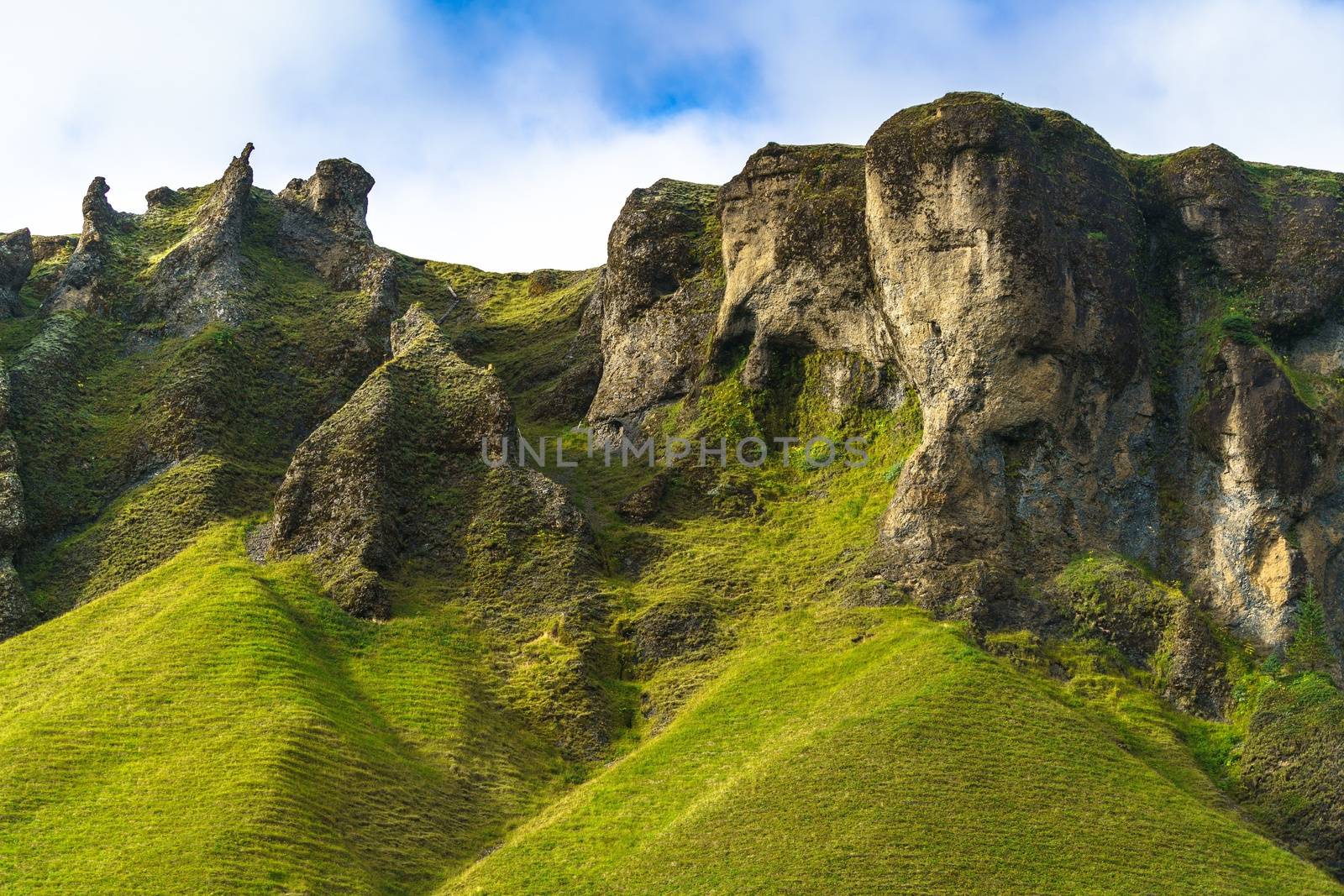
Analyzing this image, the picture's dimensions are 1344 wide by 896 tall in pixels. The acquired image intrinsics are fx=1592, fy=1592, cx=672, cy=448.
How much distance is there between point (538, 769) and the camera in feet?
159

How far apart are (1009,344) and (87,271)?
44.5 metres

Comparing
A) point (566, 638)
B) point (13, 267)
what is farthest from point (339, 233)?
point (566, 638)

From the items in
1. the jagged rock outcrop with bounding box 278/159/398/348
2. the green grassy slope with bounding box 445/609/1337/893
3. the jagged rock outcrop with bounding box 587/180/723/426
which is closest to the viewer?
the green grassy slope with bounding box 445/609/1337/893

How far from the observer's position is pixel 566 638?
2095 inches

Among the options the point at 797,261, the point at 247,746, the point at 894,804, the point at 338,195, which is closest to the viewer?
the point at 894,804

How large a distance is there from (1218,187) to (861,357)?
1512 centimetres

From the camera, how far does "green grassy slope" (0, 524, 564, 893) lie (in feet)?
133

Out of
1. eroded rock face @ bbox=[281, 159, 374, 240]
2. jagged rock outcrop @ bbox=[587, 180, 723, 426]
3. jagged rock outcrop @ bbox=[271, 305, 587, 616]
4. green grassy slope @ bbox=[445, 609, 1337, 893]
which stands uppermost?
eroded rock face @ bbox=[281, 159, 374, 240]

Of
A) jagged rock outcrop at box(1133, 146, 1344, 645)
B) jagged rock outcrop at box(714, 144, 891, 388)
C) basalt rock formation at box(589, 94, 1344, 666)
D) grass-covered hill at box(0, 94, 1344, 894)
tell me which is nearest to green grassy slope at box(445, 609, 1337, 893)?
grass-covered hill at box(0, 94, 1344, 894)

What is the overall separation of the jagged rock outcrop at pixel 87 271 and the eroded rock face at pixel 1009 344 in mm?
37575

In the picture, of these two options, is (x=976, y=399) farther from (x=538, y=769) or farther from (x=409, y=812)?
(x=409, y=812)

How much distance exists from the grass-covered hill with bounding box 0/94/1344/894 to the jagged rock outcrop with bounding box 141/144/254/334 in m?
0.22

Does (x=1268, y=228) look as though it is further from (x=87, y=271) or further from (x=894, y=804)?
(x=87, y=271)

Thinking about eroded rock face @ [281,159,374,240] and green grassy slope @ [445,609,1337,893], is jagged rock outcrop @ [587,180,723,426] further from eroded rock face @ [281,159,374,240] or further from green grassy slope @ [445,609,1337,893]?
green grassy slope @ [445,609,1337,893]
